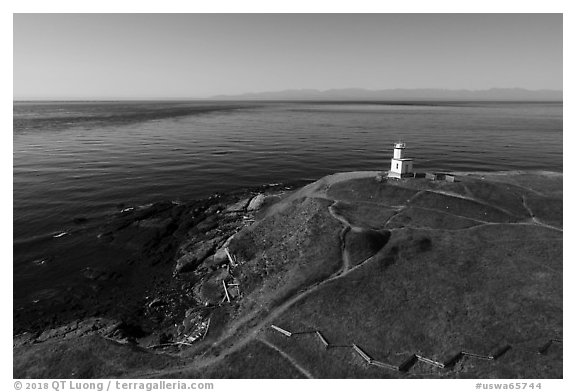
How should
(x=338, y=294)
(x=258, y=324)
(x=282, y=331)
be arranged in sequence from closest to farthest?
(x=282, y=331), (x=258, y=324), (x=338, y=294)

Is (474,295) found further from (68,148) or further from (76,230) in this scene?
(68,148)

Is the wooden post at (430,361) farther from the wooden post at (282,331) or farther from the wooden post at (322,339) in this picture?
the wooden post at (282,331)

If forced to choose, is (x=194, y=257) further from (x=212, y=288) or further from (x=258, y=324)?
(x=258, y=324)

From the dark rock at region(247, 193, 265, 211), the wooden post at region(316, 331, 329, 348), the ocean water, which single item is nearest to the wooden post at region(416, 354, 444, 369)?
the wooden post at region(316, 331, 329, 348)

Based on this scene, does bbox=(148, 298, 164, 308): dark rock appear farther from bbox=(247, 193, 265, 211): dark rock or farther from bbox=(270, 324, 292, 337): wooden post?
bbox=(247, 193, 265, 211): dark rock

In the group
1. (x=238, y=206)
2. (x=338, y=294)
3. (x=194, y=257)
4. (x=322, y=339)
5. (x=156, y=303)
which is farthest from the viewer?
(x=238, y=206)

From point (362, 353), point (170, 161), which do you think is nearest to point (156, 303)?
point (362, 353)
